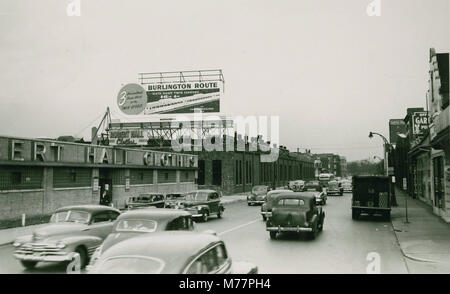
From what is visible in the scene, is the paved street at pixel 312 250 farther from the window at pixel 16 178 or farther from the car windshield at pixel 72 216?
the window at pixel 16 178

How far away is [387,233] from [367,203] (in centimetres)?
537

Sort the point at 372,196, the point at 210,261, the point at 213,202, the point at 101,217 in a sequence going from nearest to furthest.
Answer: the point at 210,261 → the point at 101,217 → the point at 372,196 → the point at 213,202

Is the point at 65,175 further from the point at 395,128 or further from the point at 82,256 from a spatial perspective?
the point at 395,128

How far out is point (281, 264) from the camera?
37.5ft

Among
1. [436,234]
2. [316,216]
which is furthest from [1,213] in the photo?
[436,234]

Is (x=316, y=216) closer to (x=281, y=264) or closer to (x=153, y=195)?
(x=281, y=264)

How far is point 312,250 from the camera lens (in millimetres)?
13664

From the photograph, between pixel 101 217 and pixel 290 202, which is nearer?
pixel 101 217

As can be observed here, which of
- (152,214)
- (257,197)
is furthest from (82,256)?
(257,197)

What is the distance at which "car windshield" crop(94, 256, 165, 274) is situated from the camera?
5.80 metres

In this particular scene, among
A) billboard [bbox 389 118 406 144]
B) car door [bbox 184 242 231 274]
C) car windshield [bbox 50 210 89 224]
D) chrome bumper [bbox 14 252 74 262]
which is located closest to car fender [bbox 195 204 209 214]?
car windshield [bbox 50 210 89 224]

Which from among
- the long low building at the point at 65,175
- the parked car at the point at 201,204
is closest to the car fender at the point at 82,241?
the parked car at the point at 201,204

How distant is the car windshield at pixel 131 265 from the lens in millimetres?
5801

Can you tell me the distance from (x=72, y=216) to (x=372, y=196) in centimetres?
1629
